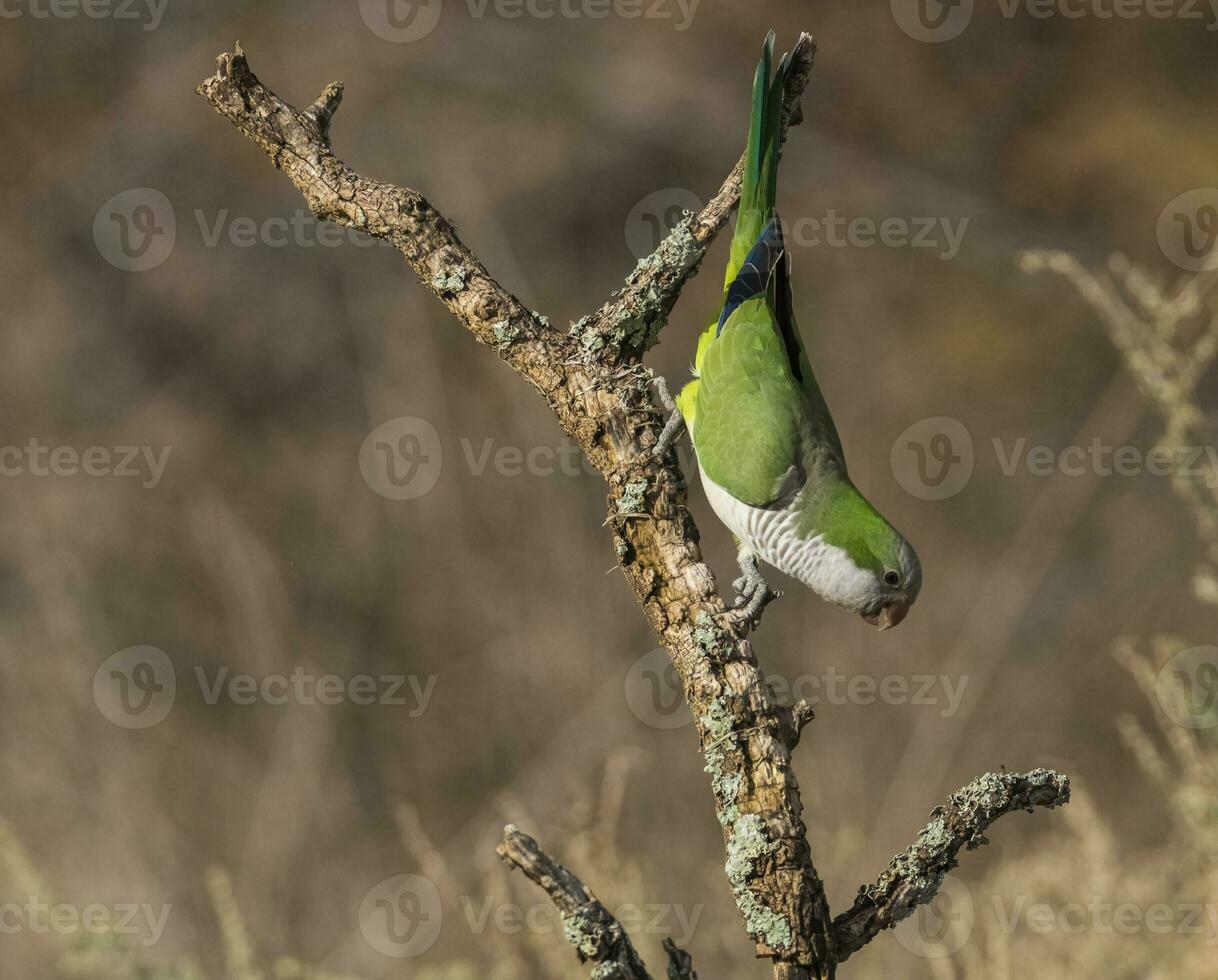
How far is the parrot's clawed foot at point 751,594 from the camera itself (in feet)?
8.91

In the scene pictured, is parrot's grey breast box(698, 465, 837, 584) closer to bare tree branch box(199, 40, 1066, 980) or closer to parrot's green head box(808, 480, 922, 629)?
parrot's green head box(808, 480, 922, 629)

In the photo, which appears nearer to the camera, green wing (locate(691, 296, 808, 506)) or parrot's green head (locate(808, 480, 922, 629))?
parrot's green head (locate(808, 480, 922, 629))

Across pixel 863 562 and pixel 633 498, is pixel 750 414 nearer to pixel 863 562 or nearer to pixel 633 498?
pixel 863 562

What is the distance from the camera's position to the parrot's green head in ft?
11.1

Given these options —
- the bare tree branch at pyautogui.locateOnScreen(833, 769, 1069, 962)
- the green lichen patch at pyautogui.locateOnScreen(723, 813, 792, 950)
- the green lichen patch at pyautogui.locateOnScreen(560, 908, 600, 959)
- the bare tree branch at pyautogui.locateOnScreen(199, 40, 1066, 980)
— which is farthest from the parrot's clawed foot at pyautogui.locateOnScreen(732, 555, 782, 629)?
the green lichen patch at pyautogui.locateOnScreen(560, 908, 600, 959)

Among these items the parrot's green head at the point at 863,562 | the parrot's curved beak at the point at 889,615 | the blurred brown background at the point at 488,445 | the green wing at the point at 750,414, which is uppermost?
the blurred brown background at the point at 488,445

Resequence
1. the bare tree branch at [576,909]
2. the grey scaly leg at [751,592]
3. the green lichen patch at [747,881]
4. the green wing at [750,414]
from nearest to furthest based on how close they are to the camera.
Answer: the bare tree branch at [576,909] → the green lichen patch at [747,881] → the grey scaly leg at [751,592] → the green wing at [750,414]

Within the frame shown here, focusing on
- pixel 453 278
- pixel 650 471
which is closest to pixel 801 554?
pixel 650 471

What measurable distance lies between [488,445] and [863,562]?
5673 millimetres

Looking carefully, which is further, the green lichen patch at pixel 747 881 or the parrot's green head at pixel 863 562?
the parrot's green head at pixel 863 562

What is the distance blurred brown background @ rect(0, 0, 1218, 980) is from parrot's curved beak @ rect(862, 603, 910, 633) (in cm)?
358

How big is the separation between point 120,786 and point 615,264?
5.21 metres

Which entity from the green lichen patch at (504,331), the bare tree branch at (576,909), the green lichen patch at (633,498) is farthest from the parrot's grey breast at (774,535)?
the bare tree branch at (576,909)

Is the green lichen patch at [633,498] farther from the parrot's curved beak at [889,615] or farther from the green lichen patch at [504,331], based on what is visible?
the parrot's curved beak at [889,615]
